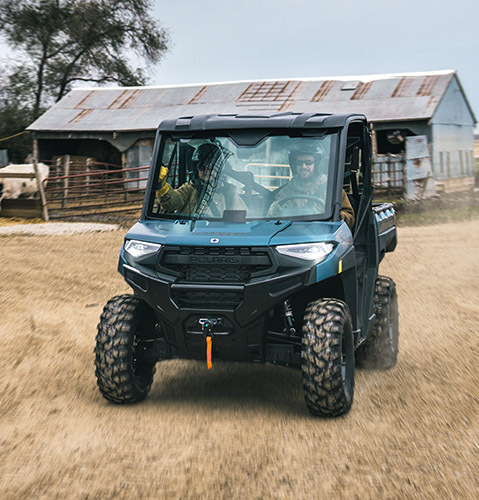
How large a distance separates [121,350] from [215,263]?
971 millimetres

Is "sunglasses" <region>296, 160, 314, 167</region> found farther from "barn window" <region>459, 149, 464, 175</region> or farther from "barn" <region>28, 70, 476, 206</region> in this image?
"barn window" <region>459, 149, 464, 175</region>

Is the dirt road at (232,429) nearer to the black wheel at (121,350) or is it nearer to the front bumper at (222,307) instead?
the black wheel at (121,350)

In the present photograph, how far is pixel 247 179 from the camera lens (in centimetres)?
568

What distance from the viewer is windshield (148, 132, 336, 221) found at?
18.3ft

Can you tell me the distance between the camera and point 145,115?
29844 mm

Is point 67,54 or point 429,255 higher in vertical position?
point 67,54

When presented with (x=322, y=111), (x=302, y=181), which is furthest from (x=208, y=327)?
(x=322, y=111)

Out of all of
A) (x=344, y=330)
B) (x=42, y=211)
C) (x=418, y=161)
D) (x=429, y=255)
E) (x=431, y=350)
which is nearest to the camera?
(x=344, y=330)

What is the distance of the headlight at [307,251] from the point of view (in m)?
5.11

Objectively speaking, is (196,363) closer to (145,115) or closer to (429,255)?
(429,255)

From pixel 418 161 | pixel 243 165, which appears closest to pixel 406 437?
pixel 243 165

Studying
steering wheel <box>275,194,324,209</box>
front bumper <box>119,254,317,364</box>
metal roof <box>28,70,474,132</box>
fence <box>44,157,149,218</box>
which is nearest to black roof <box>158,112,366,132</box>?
steering wheel <box>275,194,324,209</box>

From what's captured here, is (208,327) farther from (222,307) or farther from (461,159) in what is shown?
(461,159)

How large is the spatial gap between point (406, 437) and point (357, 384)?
58.3 inches
